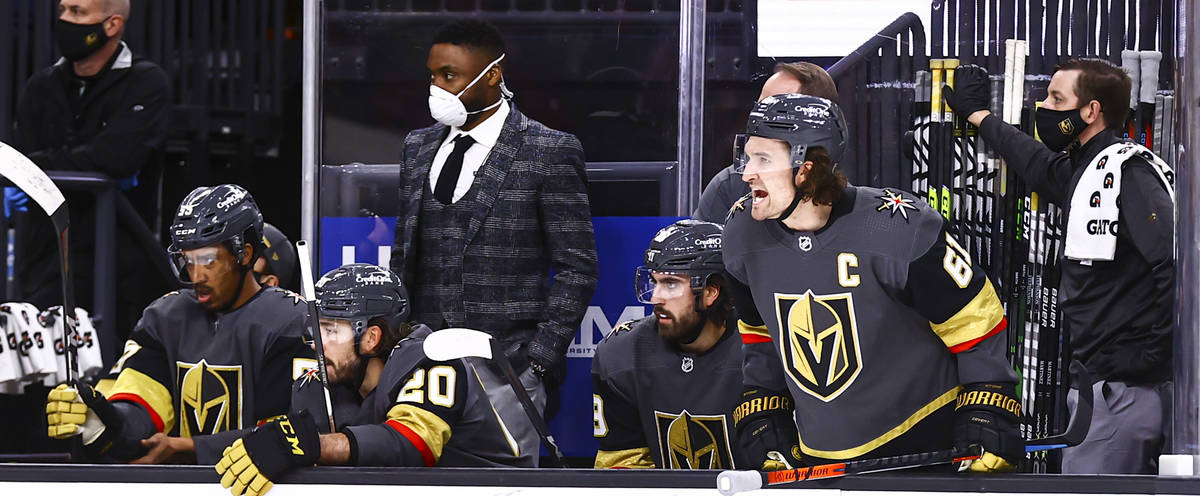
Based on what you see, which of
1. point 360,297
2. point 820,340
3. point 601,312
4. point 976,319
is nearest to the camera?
point 976,319

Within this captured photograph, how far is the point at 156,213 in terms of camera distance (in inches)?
183

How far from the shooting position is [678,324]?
313 centimetres

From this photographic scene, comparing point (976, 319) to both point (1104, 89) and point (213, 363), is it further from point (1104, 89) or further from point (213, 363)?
point (213, 363)

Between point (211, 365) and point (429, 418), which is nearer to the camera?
point (429, 418)

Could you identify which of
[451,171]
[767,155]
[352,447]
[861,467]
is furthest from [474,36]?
[861,467]

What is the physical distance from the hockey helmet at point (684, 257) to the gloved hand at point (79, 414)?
1.10 meters

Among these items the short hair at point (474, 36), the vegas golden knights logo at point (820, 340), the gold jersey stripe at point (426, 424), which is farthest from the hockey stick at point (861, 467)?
the short hair at point (474, 36)

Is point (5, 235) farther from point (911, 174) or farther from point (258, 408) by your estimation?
point (911, 174)

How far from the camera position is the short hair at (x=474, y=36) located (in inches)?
135

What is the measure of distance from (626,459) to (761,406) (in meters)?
0.65

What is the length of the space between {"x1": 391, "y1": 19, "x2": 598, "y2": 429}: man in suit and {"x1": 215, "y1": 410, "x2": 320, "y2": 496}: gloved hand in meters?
1.06

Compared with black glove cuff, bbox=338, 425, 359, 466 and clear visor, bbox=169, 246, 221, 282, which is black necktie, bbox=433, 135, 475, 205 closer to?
clear visor, bbox=169, 246, 221, 282

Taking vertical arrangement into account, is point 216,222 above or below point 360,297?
above

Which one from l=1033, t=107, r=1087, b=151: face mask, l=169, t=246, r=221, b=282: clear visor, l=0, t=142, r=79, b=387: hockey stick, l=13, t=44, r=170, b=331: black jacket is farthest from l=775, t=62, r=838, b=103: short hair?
l=13, t=44, r=170, b=331: black jacket
